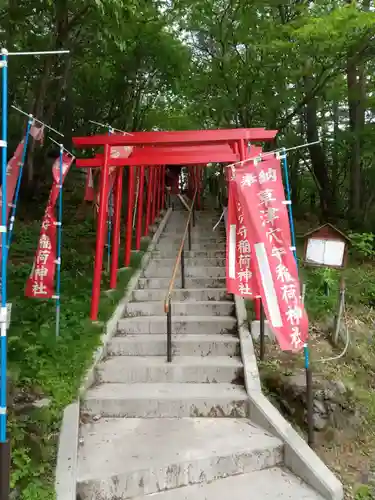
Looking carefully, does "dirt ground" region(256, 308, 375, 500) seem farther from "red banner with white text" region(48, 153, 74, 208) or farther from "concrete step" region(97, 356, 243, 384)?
"red banner with white text" region(48, 153, 74, 208)

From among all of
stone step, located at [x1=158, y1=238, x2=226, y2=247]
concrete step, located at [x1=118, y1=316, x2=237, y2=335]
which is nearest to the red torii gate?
concrete step, located at [x1=118, y1=316, x2=237, y2=335]

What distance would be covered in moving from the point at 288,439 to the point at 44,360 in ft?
10.1

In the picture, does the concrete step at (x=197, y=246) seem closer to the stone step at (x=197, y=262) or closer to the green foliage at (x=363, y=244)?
the stone step at (x=197, y=262)

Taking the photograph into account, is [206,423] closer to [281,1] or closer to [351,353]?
[351,353]

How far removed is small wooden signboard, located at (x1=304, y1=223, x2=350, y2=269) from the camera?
721cm

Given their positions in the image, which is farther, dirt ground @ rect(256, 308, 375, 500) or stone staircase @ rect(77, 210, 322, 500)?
dirt ground @ rect(256, 308, 375, 500)

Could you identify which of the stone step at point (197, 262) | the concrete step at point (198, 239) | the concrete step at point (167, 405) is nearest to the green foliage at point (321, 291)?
the stone step at point (197, 262)

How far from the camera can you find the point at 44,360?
574cm

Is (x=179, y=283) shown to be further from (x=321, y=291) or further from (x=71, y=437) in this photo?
(x=71, y=437)

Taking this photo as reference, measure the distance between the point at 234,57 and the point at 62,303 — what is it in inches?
329

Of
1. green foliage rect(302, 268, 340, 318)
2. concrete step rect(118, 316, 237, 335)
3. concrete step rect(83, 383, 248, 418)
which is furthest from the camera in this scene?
green foliage rect(302, 268, 340, 318)

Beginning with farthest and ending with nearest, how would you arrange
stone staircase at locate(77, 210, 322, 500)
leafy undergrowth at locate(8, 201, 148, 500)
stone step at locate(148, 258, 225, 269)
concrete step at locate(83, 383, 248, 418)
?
1. stone step at locate(148, 258, 225, 269)
2. concrete step at locate(83, 383, 248, 418)
3. stone staircase at locate(77, 210, 322, 500)
4. leafy undergrowth at locate(8, 201, 148, 500)

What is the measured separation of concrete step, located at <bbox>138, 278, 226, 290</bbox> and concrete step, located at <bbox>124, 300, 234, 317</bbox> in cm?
90

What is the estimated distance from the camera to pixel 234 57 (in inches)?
483
